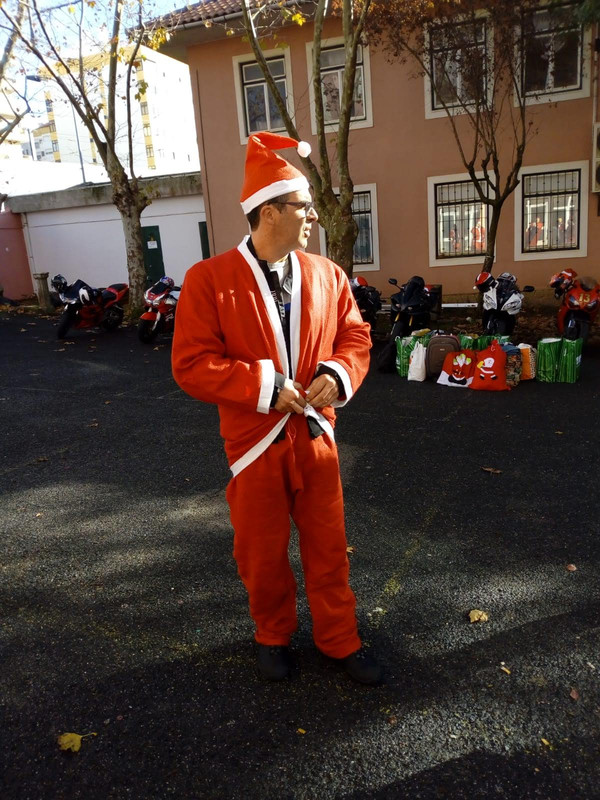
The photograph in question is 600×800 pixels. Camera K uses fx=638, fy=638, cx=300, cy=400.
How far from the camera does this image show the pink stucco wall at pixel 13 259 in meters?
20.6

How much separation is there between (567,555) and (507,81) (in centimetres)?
1199

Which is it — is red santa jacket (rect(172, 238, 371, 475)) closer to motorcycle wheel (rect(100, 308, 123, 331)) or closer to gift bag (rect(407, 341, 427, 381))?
gift bag (rect(407, 341, 427, 381))

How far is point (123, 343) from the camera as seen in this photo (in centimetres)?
1150

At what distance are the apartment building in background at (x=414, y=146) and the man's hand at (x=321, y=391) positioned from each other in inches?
472

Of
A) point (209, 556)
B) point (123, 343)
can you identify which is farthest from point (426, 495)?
point (123, 343)

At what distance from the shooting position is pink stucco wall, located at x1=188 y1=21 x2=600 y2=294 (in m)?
13.2

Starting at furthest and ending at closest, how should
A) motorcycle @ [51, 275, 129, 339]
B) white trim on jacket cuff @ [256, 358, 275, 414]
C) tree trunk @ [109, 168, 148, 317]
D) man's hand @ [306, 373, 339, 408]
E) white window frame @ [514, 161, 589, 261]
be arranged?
tree trunk @ [109, 168, 148, 317] → white window frame @ [514, 161, 589, 261] → motorcycle @ [51, 275, 129, 339] → man's hand @ [306, 373, 339, 408] → white trim on jacket cuff @ [256, 358, 275, 414]

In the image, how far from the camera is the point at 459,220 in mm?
14375

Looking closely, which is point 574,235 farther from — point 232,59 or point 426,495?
point 426,495

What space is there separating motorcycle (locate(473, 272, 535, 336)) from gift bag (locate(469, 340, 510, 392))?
1.60 m

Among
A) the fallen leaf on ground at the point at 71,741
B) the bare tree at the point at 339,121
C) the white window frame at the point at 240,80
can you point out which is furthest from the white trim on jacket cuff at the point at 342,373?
the white window frame at the point at 240,80

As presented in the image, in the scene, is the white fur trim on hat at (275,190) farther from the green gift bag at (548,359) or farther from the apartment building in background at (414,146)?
the apartment building in background at (414,146)

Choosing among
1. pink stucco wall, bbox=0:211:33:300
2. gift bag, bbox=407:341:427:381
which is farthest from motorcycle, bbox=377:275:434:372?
pink stucco wall, bbox=0:211:33:300

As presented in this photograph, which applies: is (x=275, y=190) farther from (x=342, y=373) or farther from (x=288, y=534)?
(x=288, y=534)
